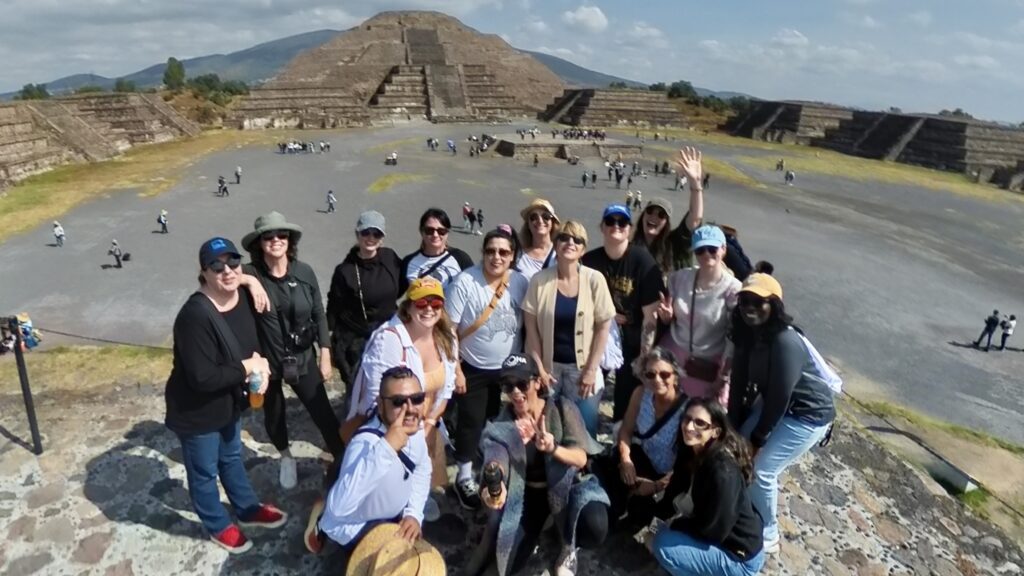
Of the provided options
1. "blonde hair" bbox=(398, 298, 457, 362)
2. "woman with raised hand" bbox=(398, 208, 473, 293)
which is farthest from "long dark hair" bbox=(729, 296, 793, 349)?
"woman with raised hand" bbox=(398, 208, 473, 293)

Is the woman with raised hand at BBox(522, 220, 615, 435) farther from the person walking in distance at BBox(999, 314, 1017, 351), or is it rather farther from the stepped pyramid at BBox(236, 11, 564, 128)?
the stepped pyramid at BBox(236, 11, 564, 128)

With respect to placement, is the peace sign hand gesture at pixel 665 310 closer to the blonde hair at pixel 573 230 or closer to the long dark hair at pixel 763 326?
the long dark hair at pixel 763 326

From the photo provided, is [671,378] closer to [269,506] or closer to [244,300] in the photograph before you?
[244,300]

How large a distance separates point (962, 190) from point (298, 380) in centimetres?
3538

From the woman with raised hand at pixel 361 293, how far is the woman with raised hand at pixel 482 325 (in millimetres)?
762

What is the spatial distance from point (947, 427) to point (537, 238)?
797cm

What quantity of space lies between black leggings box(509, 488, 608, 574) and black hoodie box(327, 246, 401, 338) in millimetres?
1839

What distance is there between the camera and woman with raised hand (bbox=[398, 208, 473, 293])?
168 inches

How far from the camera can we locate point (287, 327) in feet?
12.5

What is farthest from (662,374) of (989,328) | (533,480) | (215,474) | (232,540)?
(989,328)

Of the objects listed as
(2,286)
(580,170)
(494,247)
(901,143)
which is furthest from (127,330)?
(901,143)

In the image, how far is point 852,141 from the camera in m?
40.2

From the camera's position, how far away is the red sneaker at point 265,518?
3.74 meters

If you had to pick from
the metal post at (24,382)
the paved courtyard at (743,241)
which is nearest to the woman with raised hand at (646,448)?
the metal post at (24,382)
